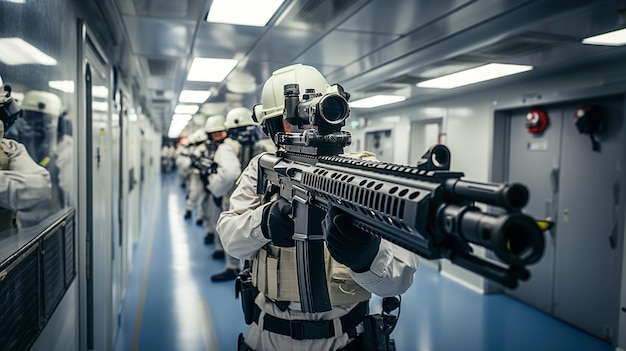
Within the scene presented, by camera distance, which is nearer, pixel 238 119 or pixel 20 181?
pixel 20 181

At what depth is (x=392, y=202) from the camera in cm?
100

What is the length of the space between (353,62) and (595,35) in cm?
236

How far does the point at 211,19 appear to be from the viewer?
3.47m

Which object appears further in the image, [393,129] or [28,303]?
[393,129]

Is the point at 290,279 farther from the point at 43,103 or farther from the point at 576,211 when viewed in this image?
the point at 576,211

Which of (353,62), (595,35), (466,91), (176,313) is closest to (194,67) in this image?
(353,62)

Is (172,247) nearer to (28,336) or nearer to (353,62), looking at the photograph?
(353,62)

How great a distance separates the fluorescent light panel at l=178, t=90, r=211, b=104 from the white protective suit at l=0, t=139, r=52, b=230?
6255 mm

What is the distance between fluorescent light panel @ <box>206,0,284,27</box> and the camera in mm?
3066

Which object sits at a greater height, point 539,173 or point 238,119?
point 238,119

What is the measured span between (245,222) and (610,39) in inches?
127

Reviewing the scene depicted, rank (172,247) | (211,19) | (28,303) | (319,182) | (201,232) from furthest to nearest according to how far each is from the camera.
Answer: (201,232) → (172,247) → (211,19) → (28,303) → (319,182)

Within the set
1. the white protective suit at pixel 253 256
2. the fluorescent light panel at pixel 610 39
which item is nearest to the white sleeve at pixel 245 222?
the white protective suit at pixel 253 256

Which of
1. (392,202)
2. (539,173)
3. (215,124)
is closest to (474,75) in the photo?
(539,173)
